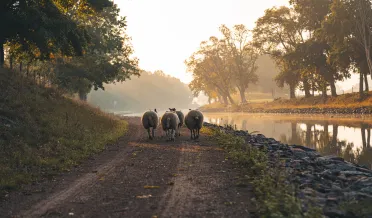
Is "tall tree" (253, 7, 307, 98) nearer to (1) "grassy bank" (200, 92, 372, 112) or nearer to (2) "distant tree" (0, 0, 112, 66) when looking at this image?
(1) "grassy bank" (200, 92, 372, 112)

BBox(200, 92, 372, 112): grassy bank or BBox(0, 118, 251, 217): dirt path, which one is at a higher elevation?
BBox(200, 92, 372, 112): grassy bank

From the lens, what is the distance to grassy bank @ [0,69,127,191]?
1247 centimetres

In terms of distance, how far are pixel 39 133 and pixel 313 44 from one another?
45.5 metres

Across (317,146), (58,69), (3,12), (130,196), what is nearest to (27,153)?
(130,196)

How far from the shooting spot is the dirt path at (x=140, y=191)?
7.79 m

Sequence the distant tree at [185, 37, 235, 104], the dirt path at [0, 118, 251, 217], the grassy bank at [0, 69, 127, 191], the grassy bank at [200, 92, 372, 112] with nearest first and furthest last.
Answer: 1. the dirt path at [0, 118, 251, 217]
2. the grassy bank at [0, 69, 127, 191]
3. the grassy bank at [200, 92, 372, 112]
4. the distant tree at [185, 37, 235, 104]

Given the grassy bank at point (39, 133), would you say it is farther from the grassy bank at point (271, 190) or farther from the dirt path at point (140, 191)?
the grassy bank at point (271, 190)

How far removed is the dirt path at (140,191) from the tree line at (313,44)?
1478 inches

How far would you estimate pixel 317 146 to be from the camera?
2192cm

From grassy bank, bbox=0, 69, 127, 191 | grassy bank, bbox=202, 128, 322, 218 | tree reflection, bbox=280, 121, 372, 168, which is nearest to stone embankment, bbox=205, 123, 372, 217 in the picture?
grassy bank, bbox=202, 128, 322, 218

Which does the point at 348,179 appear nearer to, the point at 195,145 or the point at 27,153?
the point at 195,145

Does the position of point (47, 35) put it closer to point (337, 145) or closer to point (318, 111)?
point (337, 145)

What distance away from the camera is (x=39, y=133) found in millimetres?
16719

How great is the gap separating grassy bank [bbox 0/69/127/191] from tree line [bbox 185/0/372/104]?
113 ft
